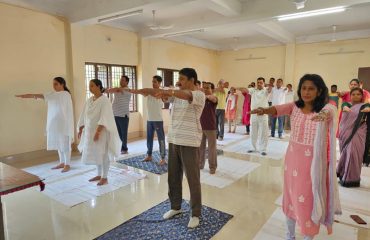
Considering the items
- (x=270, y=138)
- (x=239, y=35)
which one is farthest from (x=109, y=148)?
(x=239, y=35)

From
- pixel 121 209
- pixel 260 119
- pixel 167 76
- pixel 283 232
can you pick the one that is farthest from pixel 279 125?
pixel 121 209

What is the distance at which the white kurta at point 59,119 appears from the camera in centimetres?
382

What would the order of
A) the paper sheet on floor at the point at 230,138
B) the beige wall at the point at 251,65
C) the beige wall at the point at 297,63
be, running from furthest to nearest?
the beige wall at the point at 251,65, the beige wall at the point at 297,63, the paper sheet on floor at the point at 230,138

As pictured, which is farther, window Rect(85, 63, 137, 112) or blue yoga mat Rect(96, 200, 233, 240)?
window Rect(85, 63, 137, 112)

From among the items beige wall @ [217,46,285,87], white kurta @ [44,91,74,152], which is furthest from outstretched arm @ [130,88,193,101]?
beige wall @ [217,46,285,87]

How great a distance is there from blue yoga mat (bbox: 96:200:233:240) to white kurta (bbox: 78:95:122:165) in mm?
1050

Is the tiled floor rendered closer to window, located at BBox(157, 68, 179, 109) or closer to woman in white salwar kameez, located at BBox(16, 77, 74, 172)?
woman in white salwar kameez, located at BBox(16, 77, 74, 172)

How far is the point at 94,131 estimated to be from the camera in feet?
10.5

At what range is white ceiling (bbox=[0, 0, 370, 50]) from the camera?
421cm

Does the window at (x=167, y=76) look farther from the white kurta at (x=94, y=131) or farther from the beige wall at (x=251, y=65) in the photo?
the white kurta at (x=94, y=131)

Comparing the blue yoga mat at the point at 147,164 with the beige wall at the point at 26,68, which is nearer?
the blue yoga mat at the point at 147,164

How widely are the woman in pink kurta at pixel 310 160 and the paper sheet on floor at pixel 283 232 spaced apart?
50 cm

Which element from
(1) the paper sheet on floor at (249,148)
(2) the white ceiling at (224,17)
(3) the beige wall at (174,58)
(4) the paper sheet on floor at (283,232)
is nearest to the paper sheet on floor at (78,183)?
(4) the paper sheet on floor at (283,232)

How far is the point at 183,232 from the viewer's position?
7.41 feet
